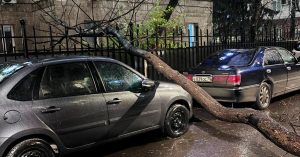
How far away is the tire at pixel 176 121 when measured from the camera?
21.8 ft

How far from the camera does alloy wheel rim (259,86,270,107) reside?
29.1 feet

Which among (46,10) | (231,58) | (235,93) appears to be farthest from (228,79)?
(46,10)

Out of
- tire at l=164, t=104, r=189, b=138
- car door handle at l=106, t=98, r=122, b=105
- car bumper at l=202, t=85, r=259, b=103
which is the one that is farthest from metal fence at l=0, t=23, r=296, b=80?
car door handle at l=106, t=98, r=122, b=105

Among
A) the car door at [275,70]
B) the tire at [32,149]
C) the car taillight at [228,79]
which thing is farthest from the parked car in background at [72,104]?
the car door at [275,70]

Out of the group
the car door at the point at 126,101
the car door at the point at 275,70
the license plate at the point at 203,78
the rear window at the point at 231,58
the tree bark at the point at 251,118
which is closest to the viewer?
the tree bark at the point at 251,118

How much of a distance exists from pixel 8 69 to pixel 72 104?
976mm

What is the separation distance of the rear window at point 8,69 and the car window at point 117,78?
1.16 m

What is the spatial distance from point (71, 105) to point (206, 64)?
4873 mm

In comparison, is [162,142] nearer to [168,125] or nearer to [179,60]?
[168,125]

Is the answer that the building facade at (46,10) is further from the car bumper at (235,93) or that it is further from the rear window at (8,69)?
the rear window at (8,69)

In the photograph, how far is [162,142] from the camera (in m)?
6.46

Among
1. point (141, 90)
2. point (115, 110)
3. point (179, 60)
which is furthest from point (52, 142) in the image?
point (179, 60)

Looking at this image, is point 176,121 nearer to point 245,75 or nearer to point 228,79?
point 228,79

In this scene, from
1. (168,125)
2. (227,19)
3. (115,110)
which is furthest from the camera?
(227,19)
